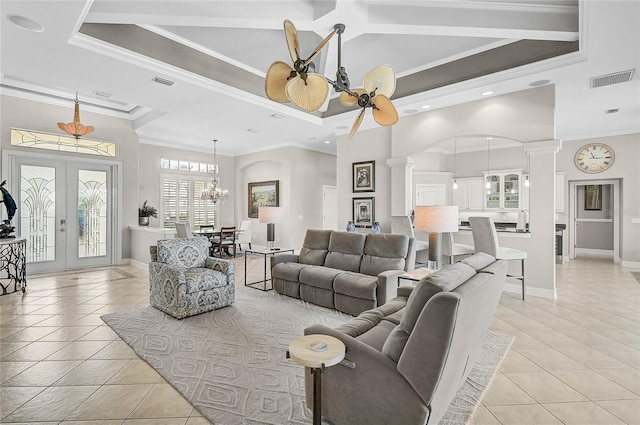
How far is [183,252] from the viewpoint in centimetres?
424

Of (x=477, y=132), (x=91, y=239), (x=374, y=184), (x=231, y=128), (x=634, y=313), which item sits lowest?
(x=634, y=313)

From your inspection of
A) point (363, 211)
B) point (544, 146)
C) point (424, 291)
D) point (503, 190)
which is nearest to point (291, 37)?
point (424, 291)

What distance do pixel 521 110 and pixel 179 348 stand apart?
531 centimetres

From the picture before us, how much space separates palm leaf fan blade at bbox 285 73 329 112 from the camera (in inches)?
95.9

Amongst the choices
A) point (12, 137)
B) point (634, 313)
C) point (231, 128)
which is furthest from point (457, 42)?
point (12, 137)

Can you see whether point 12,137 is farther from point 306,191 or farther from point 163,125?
point 306,191

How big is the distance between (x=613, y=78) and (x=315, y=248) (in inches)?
182

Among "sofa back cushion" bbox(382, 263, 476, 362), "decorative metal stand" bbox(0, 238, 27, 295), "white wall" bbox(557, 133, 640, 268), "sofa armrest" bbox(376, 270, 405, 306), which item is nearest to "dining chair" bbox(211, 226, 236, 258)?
"decorative metal stand" bbox(0, 238, 27, 295)

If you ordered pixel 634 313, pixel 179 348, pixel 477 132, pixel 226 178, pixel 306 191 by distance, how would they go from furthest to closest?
pixel 226 178 < pixel 306 191 < pixel 477 132 < pixel 634 313 < pixel 179 348

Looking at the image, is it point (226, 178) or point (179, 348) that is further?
point (226, 178)

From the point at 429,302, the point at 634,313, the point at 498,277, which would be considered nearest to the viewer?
the point at 429,302

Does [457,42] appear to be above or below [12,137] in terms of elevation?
above

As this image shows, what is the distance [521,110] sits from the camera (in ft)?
15.4

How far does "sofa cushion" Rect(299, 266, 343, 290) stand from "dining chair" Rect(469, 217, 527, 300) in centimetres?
203
